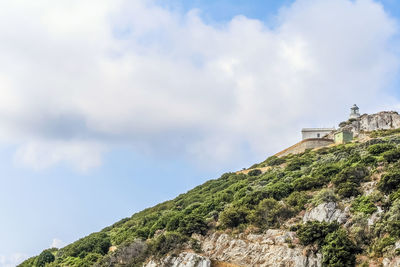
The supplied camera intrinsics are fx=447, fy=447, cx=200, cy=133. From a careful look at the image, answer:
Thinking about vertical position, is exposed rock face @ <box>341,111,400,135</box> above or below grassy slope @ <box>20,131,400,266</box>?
above

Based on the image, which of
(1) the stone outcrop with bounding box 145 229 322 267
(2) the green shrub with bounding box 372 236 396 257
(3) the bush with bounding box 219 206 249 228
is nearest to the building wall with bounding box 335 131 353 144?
(3) the bush with bounding box 219 206 249 228

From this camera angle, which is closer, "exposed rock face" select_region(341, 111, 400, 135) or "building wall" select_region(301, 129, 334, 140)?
"exposed rock face" select_region(341, 111, 400, 135)

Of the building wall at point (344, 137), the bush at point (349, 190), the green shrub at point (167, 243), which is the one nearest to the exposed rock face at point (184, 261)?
the green shrub at point (167, 243)

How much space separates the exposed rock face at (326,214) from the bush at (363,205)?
127 cm

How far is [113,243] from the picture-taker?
58.2 m

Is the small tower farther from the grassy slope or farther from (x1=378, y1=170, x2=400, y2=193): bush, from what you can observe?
(x1=378, y1=170, x2=400, y2=193): bush

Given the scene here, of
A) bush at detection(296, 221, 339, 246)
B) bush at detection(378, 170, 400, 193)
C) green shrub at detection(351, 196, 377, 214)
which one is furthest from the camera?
bush at detection(378, 170, 400, 193)

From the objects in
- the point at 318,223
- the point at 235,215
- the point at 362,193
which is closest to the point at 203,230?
the point at 235,215

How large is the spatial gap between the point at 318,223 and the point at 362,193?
718 centimetres

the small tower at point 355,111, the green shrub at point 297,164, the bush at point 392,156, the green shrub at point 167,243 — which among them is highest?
the small tower at point 355,111

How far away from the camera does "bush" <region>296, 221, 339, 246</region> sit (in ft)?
119

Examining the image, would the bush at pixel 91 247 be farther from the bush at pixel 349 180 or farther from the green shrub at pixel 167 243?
the bush at pixel 349 180

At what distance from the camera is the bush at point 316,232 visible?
3638 cm

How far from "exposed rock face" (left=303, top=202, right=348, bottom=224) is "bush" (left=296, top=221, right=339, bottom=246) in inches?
76.4
